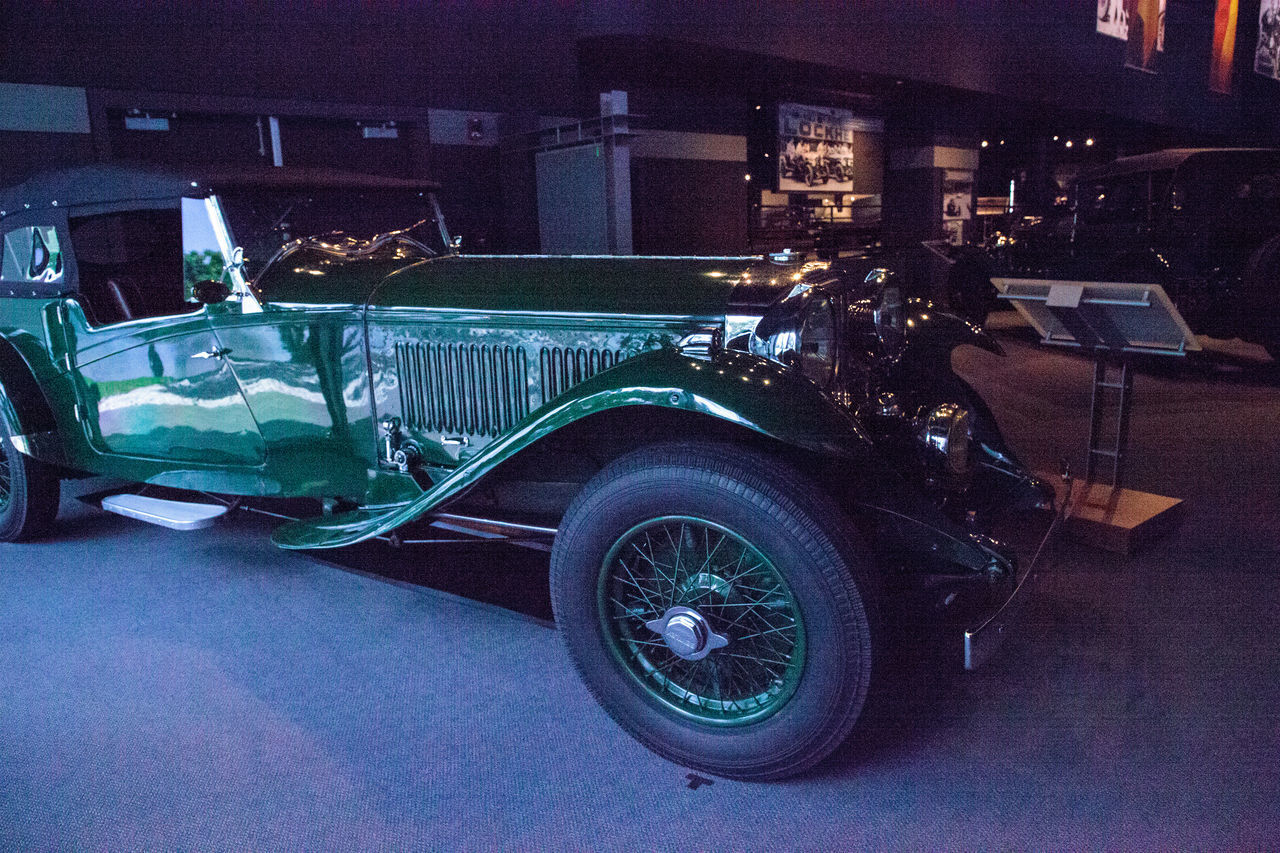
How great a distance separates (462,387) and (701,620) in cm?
125

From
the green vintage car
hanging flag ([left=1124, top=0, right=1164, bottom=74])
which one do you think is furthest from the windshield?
hanging flag ([left=1124, top=0, right=1164, bottom=74])

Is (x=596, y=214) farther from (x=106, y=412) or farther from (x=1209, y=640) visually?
(x=1209, y=640)

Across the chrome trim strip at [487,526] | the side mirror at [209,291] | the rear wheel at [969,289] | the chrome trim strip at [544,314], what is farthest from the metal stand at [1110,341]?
the rear wheel at [969,289]

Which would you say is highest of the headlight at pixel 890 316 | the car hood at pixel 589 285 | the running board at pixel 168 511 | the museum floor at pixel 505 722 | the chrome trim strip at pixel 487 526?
the car hood at pixel 589 285

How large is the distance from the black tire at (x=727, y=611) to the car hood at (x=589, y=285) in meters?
0.56

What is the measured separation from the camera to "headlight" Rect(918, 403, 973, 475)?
8.27ft

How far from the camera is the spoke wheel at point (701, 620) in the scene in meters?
2.08

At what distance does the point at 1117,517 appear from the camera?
342 centimetres

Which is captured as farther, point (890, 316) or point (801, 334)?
point (890, 316)

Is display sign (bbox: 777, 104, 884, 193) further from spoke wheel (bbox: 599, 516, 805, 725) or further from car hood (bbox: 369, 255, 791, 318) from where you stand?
spoke wheel (bbox: 599, 516, 805, 725)

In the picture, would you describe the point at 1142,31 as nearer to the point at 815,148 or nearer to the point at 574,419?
the point at 815,148

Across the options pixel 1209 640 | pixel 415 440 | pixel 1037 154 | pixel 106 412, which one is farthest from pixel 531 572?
pixel 1037 154

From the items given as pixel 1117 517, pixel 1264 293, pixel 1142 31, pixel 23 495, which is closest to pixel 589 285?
pixel 1117 517

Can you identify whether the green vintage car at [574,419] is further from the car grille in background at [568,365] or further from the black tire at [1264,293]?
the black tire at [1264,293]
